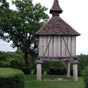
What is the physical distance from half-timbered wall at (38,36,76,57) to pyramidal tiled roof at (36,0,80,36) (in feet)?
1.37

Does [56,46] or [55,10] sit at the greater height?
[55,10]

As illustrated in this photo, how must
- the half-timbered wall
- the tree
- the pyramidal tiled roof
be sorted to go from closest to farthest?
the pyramidal tiled roof, the half-timbered wall, the tree

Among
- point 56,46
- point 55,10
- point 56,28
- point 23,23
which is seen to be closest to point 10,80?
point 56,46

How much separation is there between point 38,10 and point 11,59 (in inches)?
260

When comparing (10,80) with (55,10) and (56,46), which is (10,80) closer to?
(56,46)

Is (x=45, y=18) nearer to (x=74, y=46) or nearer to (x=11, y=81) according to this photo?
(x=74, y=46)

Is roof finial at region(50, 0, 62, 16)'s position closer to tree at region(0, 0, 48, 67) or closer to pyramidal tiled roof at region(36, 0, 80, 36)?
pyramidal tiled roof at region(36, 0, 80, 36)

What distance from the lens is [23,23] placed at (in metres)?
40.2

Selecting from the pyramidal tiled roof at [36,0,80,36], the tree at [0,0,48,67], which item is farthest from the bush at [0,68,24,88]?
the tree at [0,0,48,67]

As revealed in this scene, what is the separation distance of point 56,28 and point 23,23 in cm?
1053

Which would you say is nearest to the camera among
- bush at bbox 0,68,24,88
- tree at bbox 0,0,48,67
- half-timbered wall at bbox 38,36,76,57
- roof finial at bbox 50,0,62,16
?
bush at bbox 0,68,24,88

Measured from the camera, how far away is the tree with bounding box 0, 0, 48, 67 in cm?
3988

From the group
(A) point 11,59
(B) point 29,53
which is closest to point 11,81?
(A) point 11,59

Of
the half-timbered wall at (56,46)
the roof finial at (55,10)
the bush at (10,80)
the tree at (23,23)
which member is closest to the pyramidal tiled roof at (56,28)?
the roof finial at (55,10)
